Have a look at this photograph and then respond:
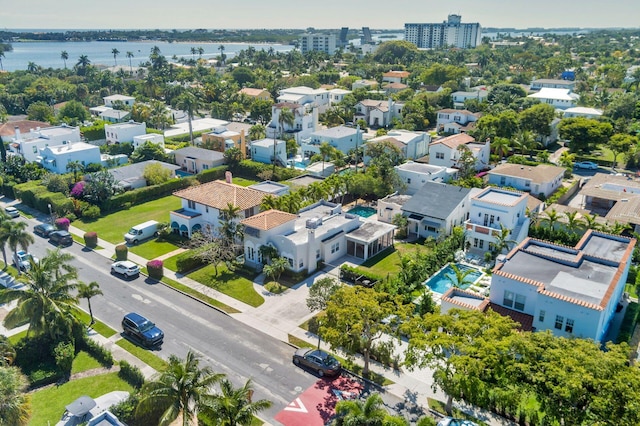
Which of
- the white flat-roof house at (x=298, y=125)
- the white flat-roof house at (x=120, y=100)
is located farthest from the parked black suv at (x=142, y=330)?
the white flat-roof house at (x=120, y=100)

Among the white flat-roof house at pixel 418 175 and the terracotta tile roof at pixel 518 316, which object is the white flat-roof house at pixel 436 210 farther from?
the terracotta tile roof at pixel 518 316

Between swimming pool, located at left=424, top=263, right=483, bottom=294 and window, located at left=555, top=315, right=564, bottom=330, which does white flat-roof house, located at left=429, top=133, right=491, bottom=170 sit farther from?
window, located at left=555, top=315, right=564, bottom=330

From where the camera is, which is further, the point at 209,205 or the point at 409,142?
the point at 409,142

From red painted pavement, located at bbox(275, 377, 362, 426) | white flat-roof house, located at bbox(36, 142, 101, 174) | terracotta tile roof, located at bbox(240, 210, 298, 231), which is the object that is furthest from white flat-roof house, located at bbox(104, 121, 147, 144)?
red painted pavement, located at bbox(275, 377, 362, 426)

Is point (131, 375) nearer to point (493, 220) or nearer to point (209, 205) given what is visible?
point (209, 205)

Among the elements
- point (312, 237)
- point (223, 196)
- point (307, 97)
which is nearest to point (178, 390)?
point (312, 237)

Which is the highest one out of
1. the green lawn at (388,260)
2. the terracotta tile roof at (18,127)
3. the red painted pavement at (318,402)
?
the terracotta tile roof at (18,127)
